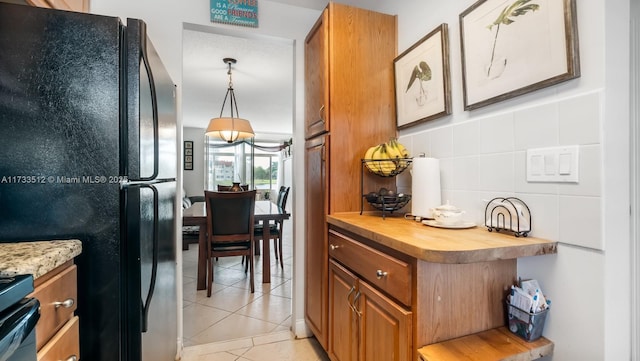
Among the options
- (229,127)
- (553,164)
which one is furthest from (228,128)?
(553,164)

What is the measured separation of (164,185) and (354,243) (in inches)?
38.0

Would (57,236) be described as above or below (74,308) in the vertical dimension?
above

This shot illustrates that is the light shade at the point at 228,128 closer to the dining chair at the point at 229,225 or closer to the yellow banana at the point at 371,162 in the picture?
the dining chair at the point at 229,225

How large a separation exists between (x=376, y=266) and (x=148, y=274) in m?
0.91

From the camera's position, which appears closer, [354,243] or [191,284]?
[354,243]

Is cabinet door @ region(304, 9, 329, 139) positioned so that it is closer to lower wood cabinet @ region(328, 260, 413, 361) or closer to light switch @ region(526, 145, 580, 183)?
lower wood cabinet @ region(328, 260, 413, 361)

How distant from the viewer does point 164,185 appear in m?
1.41

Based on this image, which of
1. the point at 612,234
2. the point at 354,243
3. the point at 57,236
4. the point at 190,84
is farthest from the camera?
the point at 190,84

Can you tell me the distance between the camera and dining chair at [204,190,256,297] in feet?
9.32

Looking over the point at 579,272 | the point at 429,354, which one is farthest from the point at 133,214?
the point at 579,272

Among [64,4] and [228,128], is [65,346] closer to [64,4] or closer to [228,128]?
[64,4]

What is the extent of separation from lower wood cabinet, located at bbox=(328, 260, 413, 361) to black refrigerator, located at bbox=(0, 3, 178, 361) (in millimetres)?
853

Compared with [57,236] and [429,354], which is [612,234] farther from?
[57,236]

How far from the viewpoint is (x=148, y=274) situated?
1146 millimetres
